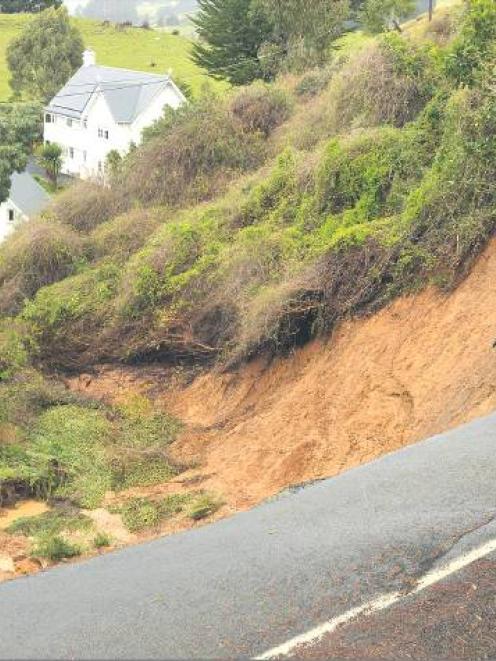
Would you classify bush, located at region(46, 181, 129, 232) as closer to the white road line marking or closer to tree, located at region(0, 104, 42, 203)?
tree, located at region(0, 104, 42, 203)

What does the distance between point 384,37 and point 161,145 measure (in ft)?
22.1

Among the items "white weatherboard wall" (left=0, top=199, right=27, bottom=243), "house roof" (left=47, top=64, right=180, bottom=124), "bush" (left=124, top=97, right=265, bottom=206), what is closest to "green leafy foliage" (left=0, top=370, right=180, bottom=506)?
"bush" (left=124, top=97, right=265, bottom=206)

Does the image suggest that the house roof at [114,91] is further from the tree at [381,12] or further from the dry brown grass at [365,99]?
the dry brown grass at [365,99]

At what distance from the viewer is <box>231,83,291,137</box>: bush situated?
27.1 metres

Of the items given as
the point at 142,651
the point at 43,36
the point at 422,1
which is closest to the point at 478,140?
the point at 142,651

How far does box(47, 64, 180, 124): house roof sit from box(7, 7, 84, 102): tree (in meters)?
6.78

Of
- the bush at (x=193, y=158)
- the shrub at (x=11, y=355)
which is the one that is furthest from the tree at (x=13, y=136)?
the shrub at (x=11, y=355)

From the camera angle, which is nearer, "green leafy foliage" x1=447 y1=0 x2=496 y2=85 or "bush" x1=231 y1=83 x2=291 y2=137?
"green leafy foliage" x1=447 y1=0 x2=496 y2=85

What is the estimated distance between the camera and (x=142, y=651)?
21.9 ft

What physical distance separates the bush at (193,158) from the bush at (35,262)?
9.63 ft

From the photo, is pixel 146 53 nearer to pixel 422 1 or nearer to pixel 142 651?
pixel 422 1

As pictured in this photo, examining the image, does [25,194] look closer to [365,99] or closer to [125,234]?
[125,234]

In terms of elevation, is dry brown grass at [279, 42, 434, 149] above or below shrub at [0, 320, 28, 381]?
above

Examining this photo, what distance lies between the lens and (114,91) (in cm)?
4638
